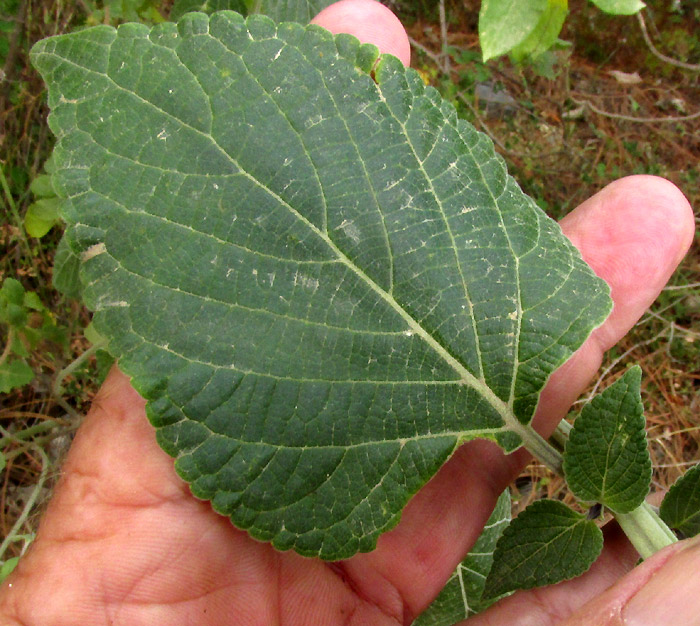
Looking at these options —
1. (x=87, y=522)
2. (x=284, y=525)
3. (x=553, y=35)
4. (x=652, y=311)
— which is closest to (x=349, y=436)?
(x=284, y=525)

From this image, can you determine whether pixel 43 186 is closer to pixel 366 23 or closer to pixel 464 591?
pixel 366 23

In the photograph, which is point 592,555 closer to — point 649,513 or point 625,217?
point 649,513

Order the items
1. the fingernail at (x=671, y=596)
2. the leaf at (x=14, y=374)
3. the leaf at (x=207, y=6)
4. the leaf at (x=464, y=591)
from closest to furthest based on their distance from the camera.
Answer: the fingernail at (x=671, y=596), the leaf at (x=207, y=6), the leaf at (x=14, y=374), the leaf at (x=464, y=591)

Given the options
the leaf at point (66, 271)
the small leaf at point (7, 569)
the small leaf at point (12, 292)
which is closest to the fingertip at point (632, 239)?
the leaf at point (66, 271)

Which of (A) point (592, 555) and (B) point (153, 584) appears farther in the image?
(B) point (153, 584)

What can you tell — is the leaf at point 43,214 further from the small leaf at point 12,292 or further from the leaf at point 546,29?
the leaf at point 546,29

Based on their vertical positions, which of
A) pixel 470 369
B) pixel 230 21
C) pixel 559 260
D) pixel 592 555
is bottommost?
pixel 592 555
